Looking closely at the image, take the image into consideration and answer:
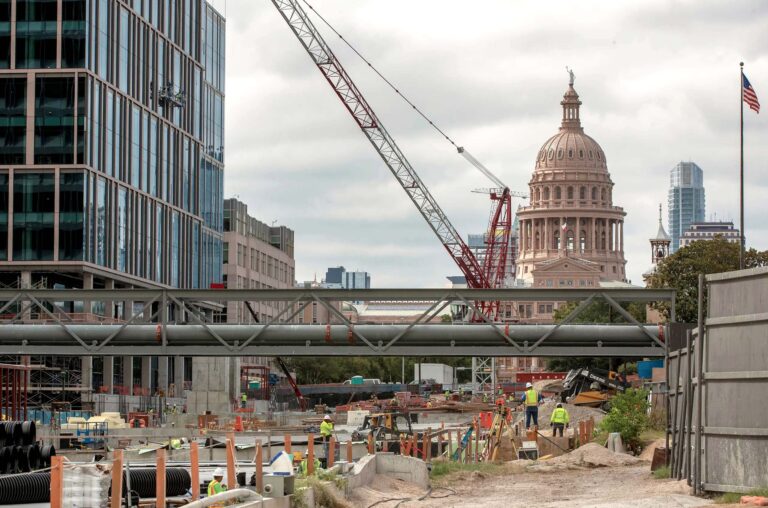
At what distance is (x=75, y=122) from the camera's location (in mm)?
101375

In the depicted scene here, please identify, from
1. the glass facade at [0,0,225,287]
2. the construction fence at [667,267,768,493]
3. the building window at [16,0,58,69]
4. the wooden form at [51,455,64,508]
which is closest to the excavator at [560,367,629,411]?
the glass facade at [0,0,225,287]

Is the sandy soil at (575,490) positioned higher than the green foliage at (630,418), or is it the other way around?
the green foliage at (630,418)

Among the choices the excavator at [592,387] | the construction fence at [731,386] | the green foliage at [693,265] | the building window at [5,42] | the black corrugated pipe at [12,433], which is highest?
the building window at [5,42]

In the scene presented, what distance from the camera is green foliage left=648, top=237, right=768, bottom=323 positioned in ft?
378

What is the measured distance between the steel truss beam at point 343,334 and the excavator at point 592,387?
2572 cm

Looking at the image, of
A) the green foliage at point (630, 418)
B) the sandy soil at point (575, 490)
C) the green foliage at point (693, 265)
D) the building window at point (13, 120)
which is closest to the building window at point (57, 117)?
the building window at point (13, 120)

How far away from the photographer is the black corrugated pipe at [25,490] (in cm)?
3108

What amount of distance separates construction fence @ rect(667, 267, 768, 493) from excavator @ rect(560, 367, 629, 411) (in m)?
43.8

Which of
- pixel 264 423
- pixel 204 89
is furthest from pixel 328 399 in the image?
pixel 264 423

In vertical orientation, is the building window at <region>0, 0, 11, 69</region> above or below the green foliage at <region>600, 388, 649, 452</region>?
above

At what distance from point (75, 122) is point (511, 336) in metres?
58.0

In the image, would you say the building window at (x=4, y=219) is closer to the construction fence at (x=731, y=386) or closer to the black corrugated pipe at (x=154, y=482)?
the black corrugated pipe at (x=154, y=482)

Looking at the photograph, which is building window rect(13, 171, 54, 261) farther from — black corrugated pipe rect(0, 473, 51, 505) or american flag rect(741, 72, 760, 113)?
black corrugated pipe rect(0, 473, 51, 505)

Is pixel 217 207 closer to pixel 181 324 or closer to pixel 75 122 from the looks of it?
pixel 75 122
